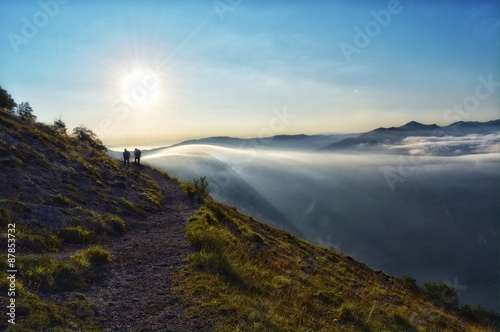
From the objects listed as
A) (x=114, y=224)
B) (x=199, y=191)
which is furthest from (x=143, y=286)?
(x=199, y=191)

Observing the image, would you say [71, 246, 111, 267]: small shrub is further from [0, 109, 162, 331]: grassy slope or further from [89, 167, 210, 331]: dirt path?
[89, 167, 210, 331]: dirt path

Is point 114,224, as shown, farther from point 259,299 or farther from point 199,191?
point 199,191

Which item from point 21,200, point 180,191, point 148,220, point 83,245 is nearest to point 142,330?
point 83,245

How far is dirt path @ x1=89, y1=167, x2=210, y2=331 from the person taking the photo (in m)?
7.07

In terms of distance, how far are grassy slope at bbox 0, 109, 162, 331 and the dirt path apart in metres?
0.45

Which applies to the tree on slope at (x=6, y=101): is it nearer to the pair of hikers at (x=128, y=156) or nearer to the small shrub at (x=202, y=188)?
the pair of hikers at (x=128, y=156)

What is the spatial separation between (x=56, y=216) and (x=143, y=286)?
7.19 m

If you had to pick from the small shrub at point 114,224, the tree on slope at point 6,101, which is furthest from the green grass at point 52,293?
the tree on slope at point 6,101

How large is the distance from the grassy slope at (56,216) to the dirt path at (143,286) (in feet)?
1.47

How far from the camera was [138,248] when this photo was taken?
1280 centimetres

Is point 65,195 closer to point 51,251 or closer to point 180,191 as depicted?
point 51,251

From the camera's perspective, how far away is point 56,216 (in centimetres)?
1387

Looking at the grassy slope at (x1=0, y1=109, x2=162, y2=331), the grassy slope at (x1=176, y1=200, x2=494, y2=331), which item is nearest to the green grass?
the grassy slope at (x1=0, y1=109, x2=162, y2=331)

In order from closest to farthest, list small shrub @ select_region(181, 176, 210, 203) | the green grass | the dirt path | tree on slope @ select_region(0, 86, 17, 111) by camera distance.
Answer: the green grass
the dirt path
small shrub @ select_region(181, 176, 210, 203)
tree on slope @ select_region(0, 86, 17, 111)
